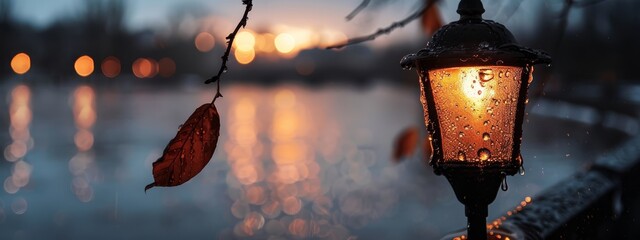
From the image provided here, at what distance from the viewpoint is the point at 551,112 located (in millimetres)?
32000

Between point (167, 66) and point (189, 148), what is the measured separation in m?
93.1

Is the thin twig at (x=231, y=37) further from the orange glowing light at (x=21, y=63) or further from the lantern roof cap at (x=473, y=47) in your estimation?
the orange glowing light at (x=21, y=63)

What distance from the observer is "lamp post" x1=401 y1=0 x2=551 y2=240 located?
7.37ft

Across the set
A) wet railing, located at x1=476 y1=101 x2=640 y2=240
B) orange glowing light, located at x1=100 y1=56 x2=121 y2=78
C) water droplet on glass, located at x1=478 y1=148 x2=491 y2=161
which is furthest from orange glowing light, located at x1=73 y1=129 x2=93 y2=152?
orange glowing light, located at x1=100 y1=56 x2=121 y2=78

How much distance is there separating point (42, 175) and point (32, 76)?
279ft

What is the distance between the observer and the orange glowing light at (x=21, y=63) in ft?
291

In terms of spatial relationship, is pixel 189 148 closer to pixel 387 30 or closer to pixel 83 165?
pixel 387 30

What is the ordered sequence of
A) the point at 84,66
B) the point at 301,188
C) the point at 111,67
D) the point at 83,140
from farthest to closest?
the point at 84,66 < the point at 111,67 < the point at 83,140 < the point at 301,188

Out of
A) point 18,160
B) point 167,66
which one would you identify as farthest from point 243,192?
point 167,66

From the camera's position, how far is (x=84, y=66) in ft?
305

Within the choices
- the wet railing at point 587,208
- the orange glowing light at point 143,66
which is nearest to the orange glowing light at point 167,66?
the orange glowing light at point 143,66

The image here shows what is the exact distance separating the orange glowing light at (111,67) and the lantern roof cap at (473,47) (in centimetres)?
8634

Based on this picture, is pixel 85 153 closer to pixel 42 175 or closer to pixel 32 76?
pixel 42 175

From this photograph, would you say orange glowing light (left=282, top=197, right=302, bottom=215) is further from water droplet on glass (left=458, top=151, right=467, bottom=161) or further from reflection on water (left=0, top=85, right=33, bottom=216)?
water droplet on glass (left=458, top=151, right=467, bottom=161)
